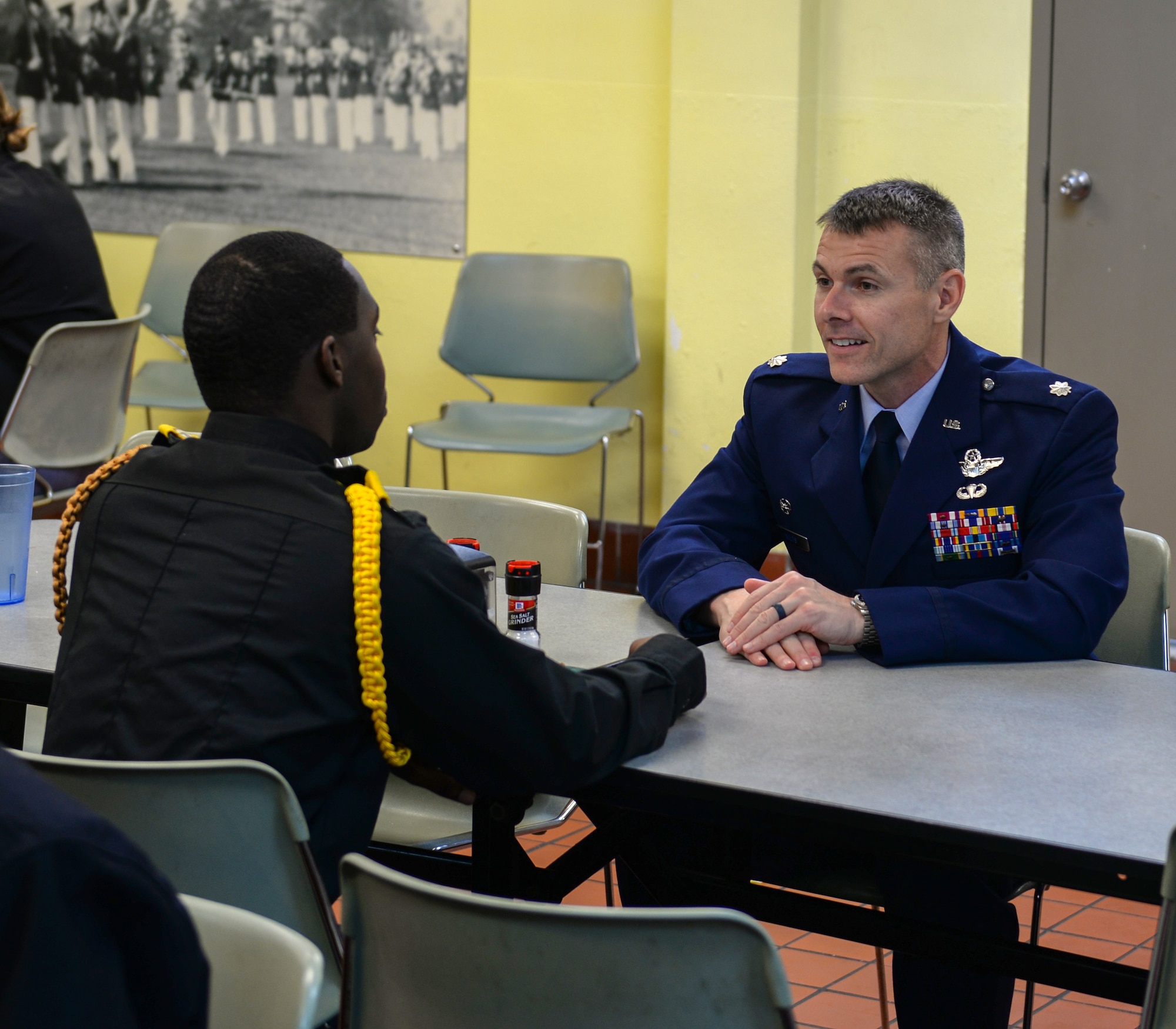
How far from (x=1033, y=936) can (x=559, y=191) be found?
10.7 feet

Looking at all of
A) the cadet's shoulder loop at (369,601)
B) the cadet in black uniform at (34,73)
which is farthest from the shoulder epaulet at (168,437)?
the cadet in black uniform at (34,73)

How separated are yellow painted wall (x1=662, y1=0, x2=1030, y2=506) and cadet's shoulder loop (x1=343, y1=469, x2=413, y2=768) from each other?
10.3 feet

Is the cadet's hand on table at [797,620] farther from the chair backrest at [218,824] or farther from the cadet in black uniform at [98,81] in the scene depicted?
the cadet in black uniform at [98,81]

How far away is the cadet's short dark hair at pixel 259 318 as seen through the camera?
1361 mm

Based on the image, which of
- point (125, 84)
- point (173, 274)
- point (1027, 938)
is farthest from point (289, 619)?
point (125, 84)

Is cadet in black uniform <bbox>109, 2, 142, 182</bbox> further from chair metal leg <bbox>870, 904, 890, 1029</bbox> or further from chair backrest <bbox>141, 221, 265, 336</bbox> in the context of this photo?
chair metal leg <bbox>870, 904, 890, 1029</bbox>

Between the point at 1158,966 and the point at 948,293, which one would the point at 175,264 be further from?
the point at 1158,966

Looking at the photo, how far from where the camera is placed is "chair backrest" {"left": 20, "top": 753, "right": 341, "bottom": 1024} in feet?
4.03

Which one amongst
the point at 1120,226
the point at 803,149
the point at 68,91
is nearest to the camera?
the point at 1120,226

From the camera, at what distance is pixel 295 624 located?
1298 mm

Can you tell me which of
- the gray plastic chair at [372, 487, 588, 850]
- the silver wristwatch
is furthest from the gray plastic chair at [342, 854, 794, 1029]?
the gray plastic chair at [372, 487, 588, 850]

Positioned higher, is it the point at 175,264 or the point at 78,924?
the point at 175,264

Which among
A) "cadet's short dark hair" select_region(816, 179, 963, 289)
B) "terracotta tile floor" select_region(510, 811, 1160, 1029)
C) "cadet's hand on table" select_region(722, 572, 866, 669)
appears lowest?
"terracotta tile floor" select_region(510, 811, 1160, 1029)

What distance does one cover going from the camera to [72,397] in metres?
3.62
